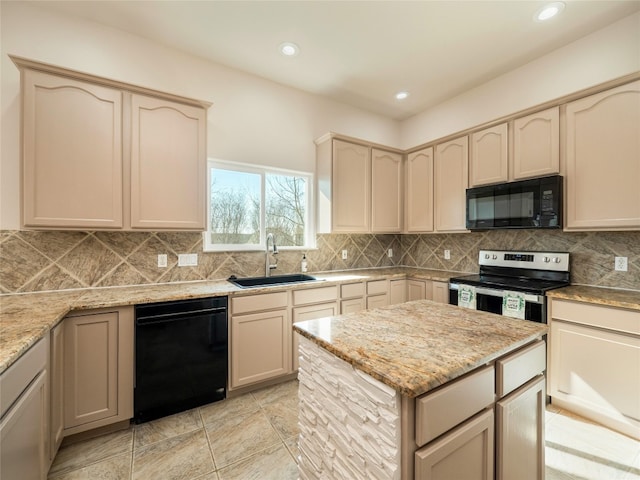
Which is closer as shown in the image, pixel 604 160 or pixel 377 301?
pixel 604 160

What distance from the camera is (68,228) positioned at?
1922 mm

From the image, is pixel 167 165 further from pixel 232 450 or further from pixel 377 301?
pixel 377 301

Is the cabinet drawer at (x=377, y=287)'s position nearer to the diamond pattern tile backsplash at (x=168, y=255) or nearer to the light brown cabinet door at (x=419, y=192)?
the diamond pattern tile backsplash at (x=168, y=255)

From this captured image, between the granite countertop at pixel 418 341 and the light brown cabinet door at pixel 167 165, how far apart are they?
1500mm

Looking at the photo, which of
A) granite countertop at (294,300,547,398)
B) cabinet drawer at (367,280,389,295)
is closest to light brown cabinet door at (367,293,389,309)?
cabinet drawer at (367,280,389,295)

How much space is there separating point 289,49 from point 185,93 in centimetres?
104

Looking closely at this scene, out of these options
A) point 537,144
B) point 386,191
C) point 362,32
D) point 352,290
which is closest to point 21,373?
point 352,290

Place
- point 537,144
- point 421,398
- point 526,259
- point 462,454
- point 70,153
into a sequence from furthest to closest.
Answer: point 526,259 → point 537,144 → point 70,153 → point 462,454 → point 421,398

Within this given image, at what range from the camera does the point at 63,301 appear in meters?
1.84

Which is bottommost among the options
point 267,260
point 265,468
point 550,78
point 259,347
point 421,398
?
point 265,468

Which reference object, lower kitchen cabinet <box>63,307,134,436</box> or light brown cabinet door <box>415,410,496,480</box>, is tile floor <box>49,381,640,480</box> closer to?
lower kitchen cabinet <box>63,307,134,436</box>

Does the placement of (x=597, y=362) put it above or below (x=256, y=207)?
below

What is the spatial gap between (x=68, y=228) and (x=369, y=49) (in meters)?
2.79

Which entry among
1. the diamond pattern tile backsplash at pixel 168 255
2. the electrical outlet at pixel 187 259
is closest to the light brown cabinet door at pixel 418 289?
the diamond pattern tile backsplash at pixel 168 255
